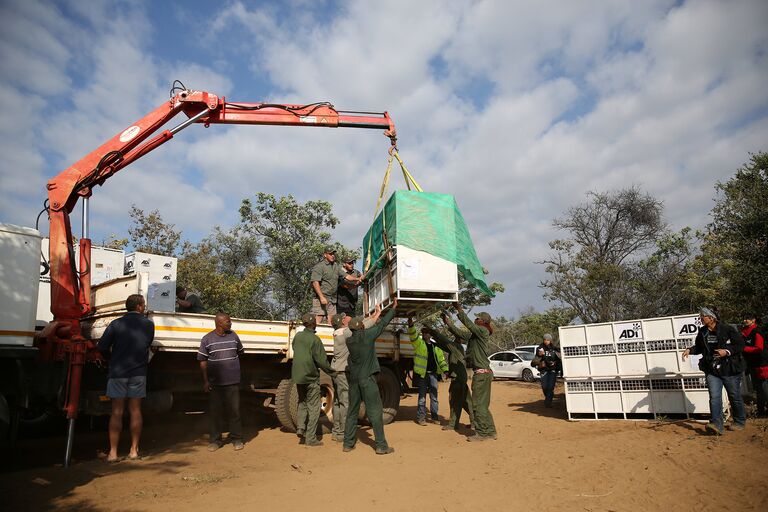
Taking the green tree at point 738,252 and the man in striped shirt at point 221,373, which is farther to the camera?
the green tree at point 738,252

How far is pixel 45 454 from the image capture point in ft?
21.7

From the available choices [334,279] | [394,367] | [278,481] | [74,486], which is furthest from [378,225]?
[74,486]

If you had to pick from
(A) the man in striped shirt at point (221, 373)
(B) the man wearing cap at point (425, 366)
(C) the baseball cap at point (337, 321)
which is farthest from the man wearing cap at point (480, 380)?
(A) the man in striped shirt at point (221, 373)

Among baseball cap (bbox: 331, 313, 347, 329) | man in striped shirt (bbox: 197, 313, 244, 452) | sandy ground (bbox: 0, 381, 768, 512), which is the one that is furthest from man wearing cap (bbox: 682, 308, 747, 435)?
man in striped shirt (bbox: 197, 313, 244, 452)

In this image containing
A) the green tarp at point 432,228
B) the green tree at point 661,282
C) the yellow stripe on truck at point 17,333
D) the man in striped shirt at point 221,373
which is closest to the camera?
the yellow stripe on truck at point 17,333

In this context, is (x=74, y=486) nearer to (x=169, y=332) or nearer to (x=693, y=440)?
(x=169, y=332)

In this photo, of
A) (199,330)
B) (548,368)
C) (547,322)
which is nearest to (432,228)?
(199,330)

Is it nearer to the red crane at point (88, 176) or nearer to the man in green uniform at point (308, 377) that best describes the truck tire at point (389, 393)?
the man in green uniform at point (308, 377)

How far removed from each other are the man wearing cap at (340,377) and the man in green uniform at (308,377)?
21.8 inches

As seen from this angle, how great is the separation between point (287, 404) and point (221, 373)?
5.26ft

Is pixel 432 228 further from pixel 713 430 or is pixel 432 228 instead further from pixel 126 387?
pixel 713 430

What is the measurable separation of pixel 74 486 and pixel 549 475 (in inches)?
196

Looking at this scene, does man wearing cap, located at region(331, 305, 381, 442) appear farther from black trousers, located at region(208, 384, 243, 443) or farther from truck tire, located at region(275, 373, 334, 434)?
black trousers, located at region(208, 384, 243, 443)

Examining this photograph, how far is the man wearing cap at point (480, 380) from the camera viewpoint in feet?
25.4
